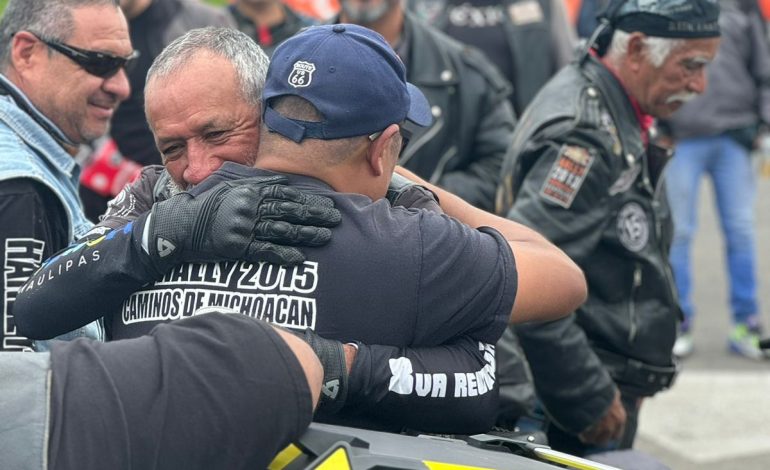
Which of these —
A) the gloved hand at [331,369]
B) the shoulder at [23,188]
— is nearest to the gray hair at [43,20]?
the shoulder at [23,188]

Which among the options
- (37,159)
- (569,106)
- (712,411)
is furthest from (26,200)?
(712,411)

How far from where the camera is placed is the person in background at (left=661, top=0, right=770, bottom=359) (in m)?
7.22

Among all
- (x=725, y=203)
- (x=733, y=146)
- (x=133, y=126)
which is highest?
(x=133, y=126)

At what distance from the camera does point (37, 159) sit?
302 cm

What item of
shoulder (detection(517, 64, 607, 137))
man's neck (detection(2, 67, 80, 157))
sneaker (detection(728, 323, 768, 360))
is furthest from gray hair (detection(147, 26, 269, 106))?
sneaker (detection(728, 323, 768, 360))

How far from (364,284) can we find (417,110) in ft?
1.31

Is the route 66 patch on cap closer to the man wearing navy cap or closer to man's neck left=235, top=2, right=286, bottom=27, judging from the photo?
the man wearing navy cap

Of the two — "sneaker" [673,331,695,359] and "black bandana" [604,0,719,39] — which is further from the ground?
"black bandana" [604,0,719,39]

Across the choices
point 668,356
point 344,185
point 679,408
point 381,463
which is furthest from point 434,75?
point 381,463

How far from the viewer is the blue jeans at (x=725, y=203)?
729 centimetres

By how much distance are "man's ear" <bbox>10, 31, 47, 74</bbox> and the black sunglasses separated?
0.05 feet

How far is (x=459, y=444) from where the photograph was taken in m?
2.15

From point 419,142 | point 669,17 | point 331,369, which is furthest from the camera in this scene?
point 419,142

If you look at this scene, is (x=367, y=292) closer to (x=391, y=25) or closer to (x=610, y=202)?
(x=610, y=202)
